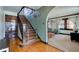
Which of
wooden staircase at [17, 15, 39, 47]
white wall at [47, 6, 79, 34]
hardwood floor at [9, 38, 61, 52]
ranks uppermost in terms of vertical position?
white wall at [47, 6, 79, 34]

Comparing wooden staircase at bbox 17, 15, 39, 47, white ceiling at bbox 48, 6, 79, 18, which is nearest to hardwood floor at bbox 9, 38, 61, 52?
wooden staircase at bbox 17, 15, 39, 47

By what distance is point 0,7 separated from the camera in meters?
2.10

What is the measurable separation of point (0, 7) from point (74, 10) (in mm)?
1311

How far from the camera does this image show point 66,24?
84.7 inches

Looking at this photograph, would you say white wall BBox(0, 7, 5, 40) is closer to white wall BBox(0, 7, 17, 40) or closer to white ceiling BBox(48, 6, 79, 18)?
white wall BBox(0, 7, 17, 40)

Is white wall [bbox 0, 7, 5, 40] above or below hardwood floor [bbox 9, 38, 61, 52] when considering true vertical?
above

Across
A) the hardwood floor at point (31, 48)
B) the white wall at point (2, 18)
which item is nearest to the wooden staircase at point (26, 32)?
the hardwood floor at point (31, 48)

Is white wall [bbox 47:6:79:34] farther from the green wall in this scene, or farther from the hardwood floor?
the hardwood floor

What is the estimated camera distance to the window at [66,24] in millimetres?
2123

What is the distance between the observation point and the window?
2.12 metres

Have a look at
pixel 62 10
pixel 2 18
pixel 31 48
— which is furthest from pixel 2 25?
pixel 62 10

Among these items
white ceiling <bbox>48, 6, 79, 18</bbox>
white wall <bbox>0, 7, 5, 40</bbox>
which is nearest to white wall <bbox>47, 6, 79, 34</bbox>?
white ceiling <bbox>48, 6, 79, 18</bbox>
